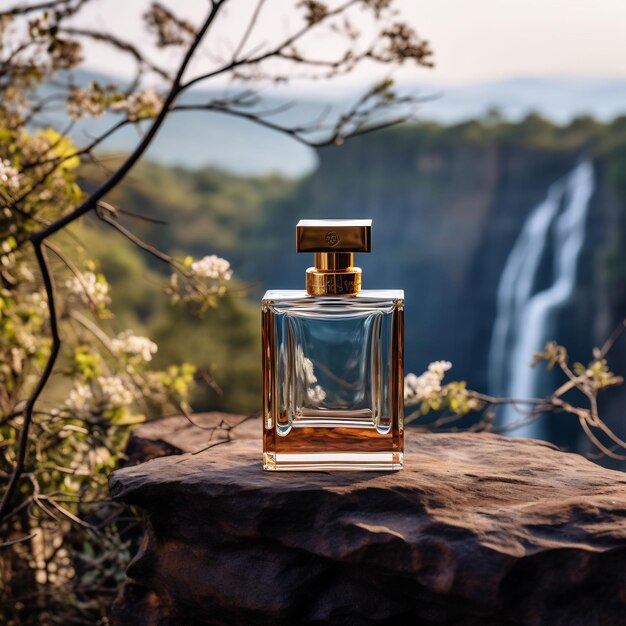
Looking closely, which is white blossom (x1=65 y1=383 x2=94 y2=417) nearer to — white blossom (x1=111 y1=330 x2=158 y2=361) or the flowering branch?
white blossom (x1=111 y1=330 x2=158 y2=361)

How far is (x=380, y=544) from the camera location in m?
1.08

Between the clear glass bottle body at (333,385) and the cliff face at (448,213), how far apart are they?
31.8 feet

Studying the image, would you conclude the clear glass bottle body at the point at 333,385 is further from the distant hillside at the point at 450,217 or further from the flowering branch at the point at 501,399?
the distant hillside at the point at 450,217

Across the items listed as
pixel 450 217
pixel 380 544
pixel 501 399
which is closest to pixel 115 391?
pixel 501 399

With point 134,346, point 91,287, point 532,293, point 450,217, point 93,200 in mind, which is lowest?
point 532,293

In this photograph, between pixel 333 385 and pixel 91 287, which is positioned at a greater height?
pixel 91 287

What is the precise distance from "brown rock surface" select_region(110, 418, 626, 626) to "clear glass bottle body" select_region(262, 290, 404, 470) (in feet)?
0.13

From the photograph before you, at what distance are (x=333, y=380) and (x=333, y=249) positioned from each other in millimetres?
195

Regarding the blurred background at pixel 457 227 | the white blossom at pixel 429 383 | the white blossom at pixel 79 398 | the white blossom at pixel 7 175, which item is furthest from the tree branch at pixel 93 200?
the blurred background at pixel 457 227

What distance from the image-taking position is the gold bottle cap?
3.87 feet

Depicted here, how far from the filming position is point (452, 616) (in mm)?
1095

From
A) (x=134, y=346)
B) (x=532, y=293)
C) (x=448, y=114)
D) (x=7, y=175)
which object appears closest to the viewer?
(x=7, y=175)

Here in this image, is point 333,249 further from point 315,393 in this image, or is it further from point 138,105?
point 138,105

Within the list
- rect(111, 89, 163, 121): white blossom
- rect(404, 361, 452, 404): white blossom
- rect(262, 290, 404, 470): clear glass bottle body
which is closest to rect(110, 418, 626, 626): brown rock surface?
rect(262, 290, 404, 470): clear glass bottle body
